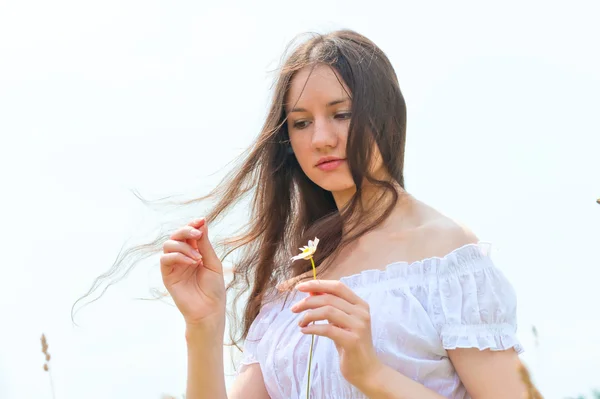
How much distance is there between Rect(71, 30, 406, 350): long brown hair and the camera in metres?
3.47

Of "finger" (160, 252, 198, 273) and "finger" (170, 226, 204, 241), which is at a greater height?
"finger" (170, 226, 204, 241)

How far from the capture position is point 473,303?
122 inches

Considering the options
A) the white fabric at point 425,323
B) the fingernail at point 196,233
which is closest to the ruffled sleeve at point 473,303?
the white fabric at point 425,323

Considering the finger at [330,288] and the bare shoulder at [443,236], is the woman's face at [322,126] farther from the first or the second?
the finger at [330,288]

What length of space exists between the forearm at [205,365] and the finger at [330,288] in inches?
35.7

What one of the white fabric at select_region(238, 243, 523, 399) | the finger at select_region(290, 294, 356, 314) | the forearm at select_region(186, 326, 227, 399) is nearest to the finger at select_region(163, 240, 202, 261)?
the forearm at select_region(186, 326, 227, 399)

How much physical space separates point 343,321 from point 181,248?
81cm

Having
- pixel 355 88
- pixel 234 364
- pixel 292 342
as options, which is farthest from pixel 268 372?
pixel 355 88

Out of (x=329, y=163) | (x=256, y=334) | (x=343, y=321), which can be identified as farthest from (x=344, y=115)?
(x=343, y=321)

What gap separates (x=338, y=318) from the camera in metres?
2.37

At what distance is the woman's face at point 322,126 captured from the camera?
11.2 feet

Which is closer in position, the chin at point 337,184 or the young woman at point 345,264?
the young woman at point 345,264

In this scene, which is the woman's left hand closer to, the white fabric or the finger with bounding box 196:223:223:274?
the white fabric

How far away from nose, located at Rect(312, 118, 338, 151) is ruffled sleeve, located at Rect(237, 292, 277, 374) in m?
0.80
